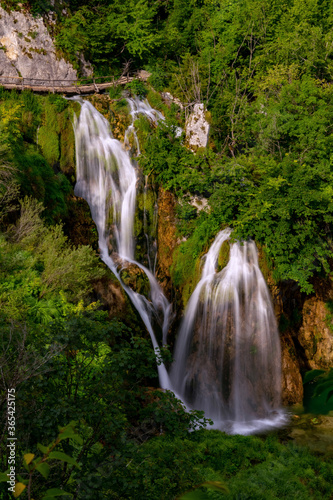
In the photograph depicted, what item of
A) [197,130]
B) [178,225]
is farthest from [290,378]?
[197,130]

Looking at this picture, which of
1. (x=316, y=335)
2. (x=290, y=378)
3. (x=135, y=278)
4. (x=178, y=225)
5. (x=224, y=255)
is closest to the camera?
(x=290, y=378)

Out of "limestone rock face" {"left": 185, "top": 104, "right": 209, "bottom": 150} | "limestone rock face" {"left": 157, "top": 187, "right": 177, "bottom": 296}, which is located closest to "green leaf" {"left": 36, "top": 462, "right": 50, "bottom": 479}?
"limestone rock face" {"left": 157, "top": 187, "right": 177, "bottom": 296}

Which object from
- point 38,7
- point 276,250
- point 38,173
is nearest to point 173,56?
point 38,7

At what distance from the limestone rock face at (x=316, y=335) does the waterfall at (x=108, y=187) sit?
5.74 meters

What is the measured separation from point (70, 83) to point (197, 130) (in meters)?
7.74

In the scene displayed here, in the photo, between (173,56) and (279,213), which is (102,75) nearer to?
(173,56)

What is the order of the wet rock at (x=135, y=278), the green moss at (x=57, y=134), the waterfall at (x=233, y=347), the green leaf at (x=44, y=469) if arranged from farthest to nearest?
the green moss at (x=57, y=134) < the wet rock at (x=135, y=278) < the waterfall at (x=233, y=347) < the green leaf at (x=44, y=469)

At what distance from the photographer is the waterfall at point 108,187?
46.7 feet

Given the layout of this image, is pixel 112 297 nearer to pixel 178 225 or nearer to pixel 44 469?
pixel 178 225

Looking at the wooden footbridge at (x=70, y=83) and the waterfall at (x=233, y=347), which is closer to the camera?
the waterfall at (x=233, y=347)

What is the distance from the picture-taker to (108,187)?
49.4 ft

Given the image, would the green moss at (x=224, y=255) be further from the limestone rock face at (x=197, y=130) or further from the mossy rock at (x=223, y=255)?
the limestone rock face at (x=197, y=130)

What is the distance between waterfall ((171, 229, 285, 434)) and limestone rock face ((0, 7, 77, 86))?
13365 mm

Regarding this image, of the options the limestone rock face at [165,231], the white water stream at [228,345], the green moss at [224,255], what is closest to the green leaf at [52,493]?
the white water stream at [228,345]
